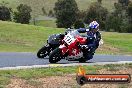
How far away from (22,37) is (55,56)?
83.5 feet

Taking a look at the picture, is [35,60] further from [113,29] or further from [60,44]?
[113,29]

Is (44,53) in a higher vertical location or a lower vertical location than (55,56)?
lower

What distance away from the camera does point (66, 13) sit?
9788 centimetres

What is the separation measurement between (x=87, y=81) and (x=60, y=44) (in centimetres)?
823

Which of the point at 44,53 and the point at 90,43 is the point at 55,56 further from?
the point at 90,43

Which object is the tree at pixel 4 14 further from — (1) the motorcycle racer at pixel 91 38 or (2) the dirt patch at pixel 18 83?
(2) the dirt patch at pixel 18 83

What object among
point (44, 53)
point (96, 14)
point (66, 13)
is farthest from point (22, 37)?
point (96, 14)

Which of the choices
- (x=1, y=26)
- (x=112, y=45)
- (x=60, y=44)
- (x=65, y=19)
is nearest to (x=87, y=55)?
(x=60, y=44)

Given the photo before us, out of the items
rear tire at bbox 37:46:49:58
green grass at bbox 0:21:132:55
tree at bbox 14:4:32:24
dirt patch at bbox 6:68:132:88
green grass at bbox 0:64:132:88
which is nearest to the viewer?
dirt patch at bbox 6:68:132:88

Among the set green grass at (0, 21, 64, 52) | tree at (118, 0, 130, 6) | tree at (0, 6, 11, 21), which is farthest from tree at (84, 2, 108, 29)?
green grass at (0, 21, 64, 52)

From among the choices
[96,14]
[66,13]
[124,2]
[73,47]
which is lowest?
[124,2]

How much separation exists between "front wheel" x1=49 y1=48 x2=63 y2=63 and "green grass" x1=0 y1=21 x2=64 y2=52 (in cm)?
1566

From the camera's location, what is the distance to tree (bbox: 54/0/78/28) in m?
95.1

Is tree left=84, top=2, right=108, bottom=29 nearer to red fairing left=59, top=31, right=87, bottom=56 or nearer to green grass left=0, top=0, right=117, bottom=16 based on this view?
green grass left=0, top=0, right=117, bottom=16
